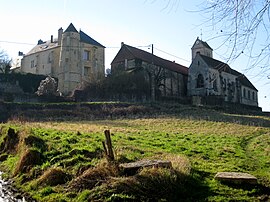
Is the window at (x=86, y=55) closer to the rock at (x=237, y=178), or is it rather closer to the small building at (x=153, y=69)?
the small building at (x=153, y=69)

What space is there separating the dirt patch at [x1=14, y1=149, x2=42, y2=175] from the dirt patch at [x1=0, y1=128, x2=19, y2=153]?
3.17 metres

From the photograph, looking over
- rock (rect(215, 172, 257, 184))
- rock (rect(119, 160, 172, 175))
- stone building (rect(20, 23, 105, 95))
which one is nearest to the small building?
stone building (rect(20, 23, 105, 95))

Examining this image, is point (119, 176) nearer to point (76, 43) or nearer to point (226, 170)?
point (226, 170)

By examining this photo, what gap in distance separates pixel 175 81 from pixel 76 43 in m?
19.2

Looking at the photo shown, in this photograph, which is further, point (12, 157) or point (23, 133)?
point (23, 133)

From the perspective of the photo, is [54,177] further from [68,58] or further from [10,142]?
[68,58]

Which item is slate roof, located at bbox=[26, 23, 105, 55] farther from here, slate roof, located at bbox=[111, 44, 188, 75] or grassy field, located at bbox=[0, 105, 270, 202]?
grassy field, located at bbox=[0, 105, 270, 202]

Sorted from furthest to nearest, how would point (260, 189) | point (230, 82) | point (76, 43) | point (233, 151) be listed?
point (230, 82) → point (76, 43) → point (233, 151) → point (260, 189)

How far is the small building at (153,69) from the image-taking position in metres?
53.4

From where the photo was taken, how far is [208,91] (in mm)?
58562

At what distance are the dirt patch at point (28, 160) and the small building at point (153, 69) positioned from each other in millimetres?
37078

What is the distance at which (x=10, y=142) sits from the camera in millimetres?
16109

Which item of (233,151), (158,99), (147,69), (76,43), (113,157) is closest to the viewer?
(113,157)

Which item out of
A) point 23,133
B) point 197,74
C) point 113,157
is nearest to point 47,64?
point 197,74
